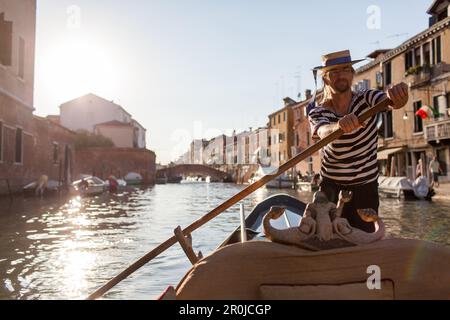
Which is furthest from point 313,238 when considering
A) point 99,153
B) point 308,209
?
point 99,153

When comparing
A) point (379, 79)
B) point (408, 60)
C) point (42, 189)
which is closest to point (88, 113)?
point (379, 79)

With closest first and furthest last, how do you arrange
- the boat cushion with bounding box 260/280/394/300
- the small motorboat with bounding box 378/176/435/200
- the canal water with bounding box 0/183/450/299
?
1. the boat cushion with bounding box 260/280/394/300
2. the canal water with bounding box 0/183/450/299
3. the small motorboat with bounding box 378/176/435/200

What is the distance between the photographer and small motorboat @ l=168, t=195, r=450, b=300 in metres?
1.21

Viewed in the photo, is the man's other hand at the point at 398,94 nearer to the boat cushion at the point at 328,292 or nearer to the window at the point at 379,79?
the boat cushion at the point at 328,292

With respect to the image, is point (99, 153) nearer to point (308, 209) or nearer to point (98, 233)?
point (98, 233)

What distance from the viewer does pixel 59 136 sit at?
1908cm

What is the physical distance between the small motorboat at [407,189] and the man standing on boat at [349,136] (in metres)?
11.5

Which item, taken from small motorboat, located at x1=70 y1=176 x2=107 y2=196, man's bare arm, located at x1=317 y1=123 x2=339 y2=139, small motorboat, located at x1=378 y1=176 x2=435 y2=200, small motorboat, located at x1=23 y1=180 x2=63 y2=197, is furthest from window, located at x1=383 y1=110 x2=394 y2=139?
man's bare arm, located at x1=317 y1=123 x2=339 y2=139

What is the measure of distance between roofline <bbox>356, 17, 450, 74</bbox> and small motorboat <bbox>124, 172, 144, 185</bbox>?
19.2 meters

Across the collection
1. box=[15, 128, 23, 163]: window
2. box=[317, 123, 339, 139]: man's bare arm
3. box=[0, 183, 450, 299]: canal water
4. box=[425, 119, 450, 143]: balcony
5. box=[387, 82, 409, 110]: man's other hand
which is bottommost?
box=[0, 183, 450, 299]: canal water

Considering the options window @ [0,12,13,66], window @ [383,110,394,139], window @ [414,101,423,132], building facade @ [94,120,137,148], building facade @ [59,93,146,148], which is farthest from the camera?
→ building facade @ [59,93,146,148]

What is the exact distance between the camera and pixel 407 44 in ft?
57.2

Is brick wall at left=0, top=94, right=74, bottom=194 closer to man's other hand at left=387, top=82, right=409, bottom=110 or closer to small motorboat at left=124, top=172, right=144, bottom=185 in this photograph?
man's other hand at left=387, top=82, right=409, bottom=110

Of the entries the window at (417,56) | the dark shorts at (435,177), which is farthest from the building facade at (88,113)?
the dark shorts at (435,177)
